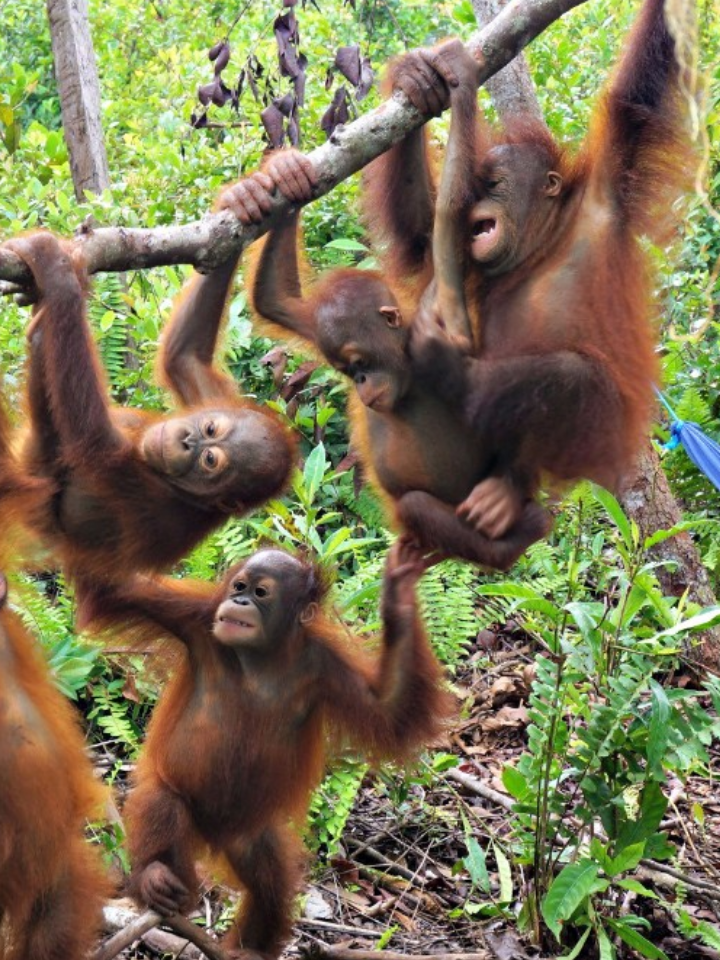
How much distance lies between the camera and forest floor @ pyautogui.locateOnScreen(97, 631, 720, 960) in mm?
3854

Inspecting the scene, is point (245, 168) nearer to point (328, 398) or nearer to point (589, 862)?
point (328, 398)

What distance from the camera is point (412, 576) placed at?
3.16 meters

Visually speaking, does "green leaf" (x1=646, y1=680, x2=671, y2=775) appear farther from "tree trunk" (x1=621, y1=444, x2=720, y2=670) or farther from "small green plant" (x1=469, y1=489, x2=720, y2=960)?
"tree trunk" (x1=621, y1=444, x2=720, y2=670)

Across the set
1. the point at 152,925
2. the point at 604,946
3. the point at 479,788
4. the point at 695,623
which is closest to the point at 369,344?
the point at 695,623

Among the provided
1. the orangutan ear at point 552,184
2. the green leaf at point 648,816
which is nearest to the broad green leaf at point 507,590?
the green leaf at point 648,816

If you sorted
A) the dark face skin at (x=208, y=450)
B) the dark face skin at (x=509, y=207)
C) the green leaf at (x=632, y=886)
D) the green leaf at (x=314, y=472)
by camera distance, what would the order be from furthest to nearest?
the green leaf at (x=314, y=472) → the green leaf at (x=632, y=886) → the dark face skin at (x=208, y=450) → the dark face skin at (x=509, y=207)

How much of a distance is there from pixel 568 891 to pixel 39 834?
1376mm

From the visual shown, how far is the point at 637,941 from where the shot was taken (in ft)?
11.9

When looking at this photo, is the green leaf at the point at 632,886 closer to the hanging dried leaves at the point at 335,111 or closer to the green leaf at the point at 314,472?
the green leaf at the point at 314,472

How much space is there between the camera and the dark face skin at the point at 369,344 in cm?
308

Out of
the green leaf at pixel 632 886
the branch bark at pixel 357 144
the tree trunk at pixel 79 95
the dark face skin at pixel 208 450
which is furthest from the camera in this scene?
the tree trunk at pixel 79 95

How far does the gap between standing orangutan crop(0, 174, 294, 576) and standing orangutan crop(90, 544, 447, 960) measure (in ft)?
0.73

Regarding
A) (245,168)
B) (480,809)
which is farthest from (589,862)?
(245,168)

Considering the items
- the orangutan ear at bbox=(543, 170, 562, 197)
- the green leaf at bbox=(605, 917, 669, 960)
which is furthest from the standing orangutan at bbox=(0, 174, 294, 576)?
the green leaf at bbox=(605, 917, 669, 960)
